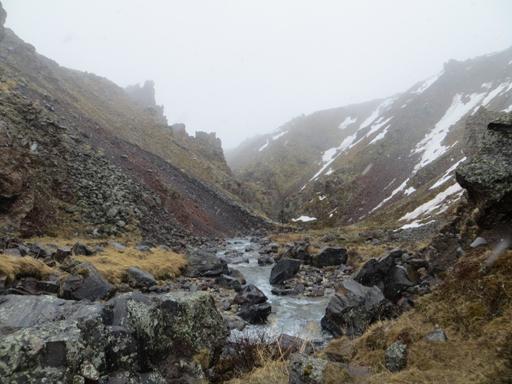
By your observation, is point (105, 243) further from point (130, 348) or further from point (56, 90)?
point (56, 90)

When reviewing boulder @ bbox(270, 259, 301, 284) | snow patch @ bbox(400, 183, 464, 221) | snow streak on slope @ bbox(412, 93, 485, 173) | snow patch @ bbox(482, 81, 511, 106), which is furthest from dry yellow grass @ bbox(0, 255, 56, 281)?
snow patch @ bbox(482, 81, 511, 106)

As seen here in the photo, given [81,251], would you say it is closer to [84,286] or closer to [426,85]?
[84,286]

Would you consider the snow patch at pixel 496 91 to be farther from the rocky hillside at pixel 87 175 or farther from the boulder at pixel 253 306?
the boulder at pixel 253 306

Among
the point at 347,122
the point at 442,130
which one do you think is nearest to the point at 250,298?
the point at 442,130

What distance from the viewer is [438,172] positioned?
69.5 meters

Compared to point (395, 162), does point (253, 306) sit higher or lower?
higher

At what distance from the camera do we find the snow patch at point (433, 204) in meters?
49.8

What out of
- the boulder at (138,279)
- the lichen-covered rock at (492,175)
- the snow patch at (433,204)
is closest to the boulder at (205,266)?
the boulder at (138,279)

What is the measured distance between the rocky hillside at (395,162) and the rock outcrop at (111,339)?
4035 centimetres

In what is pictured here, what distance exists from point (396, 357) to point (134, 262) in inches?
881

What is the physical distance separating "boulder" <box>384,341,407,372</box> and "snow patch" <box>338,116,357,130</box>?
559 ft

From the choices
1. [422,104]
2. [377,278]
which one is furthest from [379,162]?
[377,278]

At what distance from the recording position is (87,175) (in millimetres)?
42969

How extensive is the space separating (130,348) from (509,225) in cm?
969
